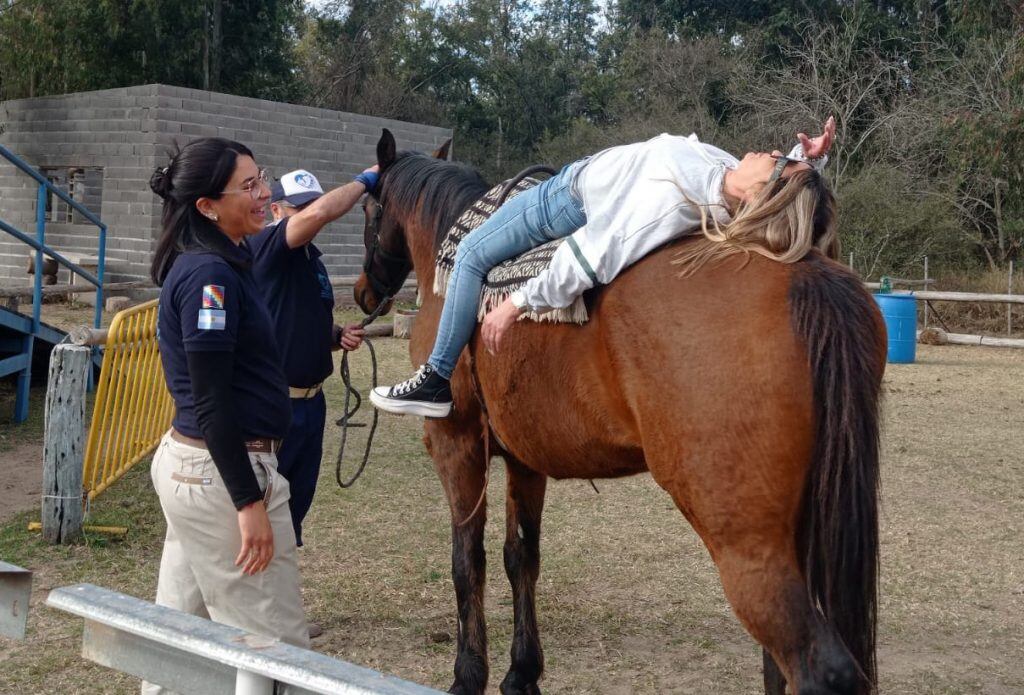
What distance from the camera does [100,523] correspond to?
18.1 ft

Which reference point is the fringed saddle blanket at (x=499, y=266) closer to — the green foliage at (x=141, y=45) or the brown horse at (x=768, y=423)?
the brown horse at (x=768, y=423)

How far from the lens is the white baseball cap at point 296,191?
4070mm

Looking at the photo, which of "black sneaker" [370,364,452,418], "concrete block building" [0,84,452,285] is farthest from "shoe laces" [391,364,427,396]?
"concrete block building" [0,84,452,285]

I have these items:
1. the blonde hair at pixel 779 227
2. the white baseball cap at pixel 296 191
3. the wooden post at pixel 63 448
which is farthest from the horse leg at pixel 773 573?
the wooden post at pixel 63 448

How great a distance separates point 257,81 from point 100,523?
23.8 m

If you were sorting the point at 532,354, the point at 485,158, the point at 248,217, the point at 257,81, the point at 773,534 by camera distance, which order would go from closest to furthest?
the point at 773,534 < the point at 248,217 < the point at 532,354 < the point at 257,81 < the point at 485,158

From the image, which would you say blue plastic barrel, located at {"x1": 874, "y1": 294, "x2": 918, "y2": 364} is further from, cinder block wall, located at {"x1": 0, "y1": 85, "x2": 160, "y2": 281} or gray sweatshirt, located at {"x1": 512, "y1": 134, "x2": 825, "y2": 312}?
cinder block wall, located at {"x1": 0, "y1": 85, "x2": 160, "y2": 281}

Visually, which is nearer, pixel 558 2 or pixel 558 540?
pixel 558 540

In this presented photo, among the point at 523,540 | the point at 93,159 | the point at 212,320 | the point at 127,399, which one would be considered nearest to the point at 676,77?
the point at 93,159

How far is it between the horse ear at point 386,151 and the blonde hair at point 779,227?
209 centimetres

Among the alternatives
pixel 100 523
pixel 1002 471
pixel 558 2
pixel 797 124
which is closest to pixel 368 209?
pixel 100 523

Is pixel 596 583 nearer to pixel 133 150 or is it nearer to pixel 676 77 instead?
pixel 133 150

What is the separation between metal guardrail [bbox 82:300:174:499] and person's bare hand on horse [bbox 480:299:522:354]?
3219 millimetres

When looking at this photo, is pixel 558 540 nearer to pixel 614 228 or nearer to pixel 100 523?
pixel 100 523
